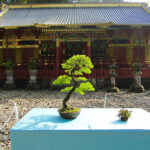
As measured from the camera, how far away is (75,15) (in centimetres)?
1418

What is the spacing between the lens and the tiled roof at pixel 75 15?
40.7ft

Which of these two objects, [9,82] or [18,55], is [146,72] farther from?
[18,55]

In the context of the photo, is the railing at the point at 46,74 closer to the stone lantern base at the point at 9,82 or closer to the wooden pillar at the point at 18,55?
the stone lantern base at the point at 9,82

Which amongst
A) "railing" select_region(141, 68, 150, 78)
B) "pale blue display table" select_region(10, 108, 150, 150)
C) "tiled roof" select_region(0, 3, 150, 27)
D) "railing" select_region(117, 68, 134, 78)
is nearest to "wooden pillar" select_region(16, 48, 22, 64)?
"tiled roof" select_region(0, 3, 150, 27)

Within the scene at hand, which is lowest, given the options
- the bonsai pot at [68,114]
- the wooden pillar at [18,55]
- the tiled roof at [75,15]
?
the bonsai pot at [68,114]

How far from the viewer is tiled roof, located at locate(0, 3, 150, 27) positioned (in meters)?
12.4

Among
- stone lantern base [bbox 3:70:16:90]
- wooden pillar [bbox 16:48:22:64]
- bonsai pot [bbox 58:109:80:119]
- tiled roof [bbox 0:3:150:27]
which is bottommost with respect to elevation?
stone lantern base [bbox 3:70:16:90]

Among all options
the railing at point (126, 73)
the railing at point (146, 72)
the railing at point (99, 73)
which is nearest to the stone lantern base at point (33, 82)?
the railing at point (99, 73)

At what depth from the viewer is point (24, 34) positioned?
13.3 meters

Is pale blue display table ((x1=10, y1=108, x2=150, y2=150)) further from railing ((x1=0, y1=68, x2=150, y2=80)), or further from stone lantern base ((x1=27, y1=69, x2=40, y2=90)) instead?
stone lantern base ((x1=27, y1=69, x2=40, y2=90))
